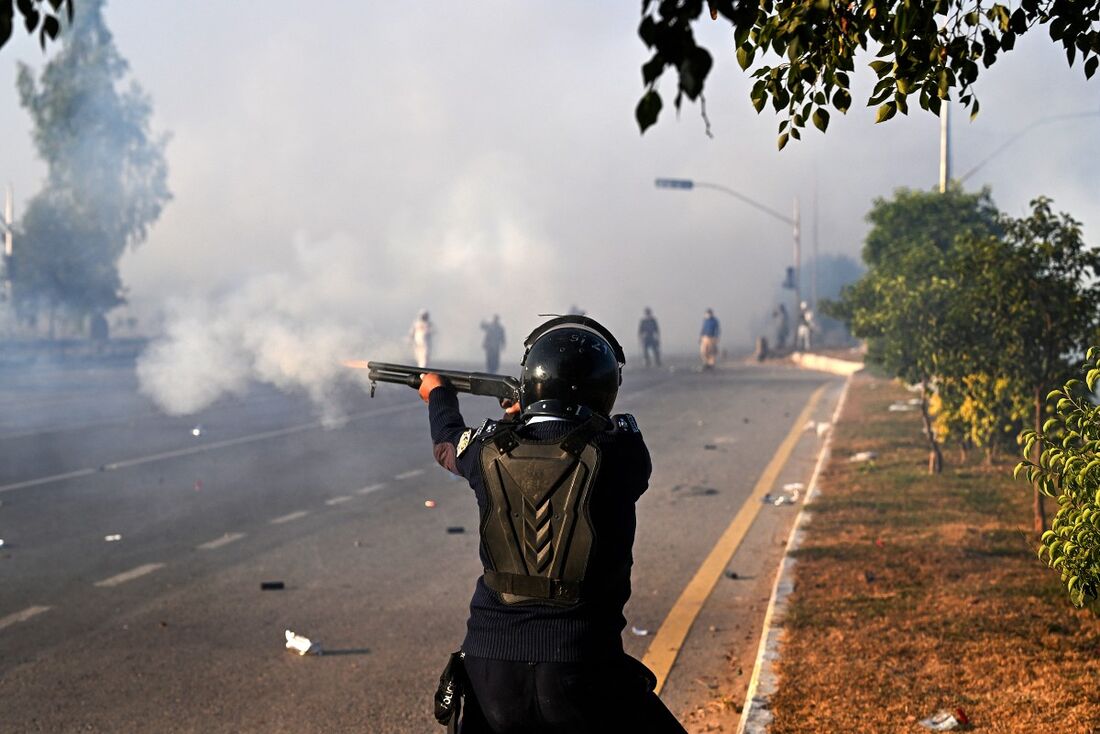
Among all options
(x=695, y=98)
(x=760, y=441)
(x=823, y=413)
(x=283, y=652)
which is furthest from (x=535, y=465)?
(x=823, y=413)

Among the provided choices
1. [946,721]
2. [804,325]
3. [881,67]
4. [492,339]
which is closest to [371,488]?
[946,721]

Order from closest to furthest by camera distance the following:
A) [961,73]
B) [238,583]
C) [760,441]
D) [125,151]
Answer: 1. [961,73]
2. [238,583]
3. [760,441]
4. [125,151]

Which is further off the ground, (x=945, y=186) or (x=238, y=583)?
(x=945, y=186)

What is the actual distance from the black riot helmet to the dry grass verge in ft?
7.52

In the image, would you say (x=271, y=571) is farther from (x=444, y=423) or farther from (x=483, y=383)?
(x=444, y=423)

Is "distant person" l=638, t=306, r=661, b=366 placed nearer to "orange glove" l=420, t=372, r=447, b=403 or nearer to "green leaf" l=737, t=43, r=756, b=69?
"orange glove" l=420, t=372, r=447, b=403

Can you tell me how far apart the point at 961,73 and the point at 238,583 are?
5.82 m

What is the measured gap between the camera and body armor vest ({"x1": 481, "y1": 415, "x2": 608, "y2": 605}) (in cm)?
314

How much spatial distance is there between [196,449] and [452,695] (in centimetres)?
1371

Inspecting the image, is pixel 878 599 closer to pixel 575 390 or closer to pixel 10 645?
pixel 575 390

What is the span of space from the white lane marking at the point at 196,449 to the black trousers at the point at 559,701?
10786mm

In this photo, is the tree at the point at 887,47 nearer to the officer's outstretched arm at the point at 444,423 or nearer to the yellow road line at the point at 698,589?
the officer's outstretched arm at the point at 444,423

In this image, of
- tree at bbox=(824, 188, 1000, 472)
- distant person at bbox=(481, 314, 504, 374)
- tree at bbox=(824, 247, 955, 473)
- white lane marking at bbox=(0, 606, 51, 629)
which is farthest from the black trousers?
distant person at bbox=(481, 314, 504, 374)

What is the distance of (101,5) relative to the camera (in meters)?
44.9
